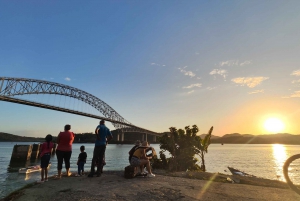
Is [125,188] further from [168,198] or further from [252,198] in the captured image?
[252,198]

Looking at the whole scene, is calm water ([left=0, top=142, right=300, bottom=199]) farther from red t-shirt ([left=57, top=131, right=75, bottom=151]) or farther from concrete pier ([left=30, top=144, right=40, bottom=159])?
red t-shirt ([left=57, top=131, right=75, bottom=151])

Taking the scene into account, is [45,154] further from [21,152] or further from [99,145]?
[21,152]

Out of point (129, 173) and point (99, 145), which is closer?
point (129, 173)

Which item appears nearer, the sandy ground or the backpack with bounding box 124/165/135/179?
the sandy ground

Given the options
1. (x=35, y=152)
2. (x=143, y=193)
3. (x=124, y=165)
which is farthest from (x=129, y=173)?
(x=35, y=152)

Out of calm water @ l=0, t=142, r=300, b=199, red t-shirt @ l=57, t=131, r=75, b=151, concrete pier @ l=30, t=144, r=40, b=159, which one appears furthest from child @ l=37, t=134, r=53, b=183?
concrete pier @ l=30, t=144, r=40, b=159

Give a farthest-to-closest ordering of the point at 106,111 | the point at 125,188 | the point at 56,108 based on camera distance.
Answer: the point at 106,111, the point at 56,108, the point at 125,188

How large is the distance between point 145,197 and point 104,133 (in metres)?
3.66

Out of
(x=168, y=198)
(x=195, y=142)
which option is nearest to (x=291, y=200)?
(x=168, y=198)

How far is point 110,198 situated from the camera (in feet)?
15.8

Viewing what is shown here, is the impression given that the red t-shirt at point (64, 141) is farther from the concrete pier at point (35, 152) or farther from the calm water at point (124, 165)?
the concrete pier at point (35, 152)

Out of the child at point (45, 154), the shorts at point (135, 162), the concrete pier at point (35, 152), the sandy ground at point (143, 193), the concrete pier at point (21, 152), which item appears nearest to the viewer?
the sandy ground at point (143, 193)

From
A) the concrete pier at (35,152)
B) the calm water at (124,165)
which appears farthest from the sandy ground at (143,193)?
the concrete pier at (35,152)

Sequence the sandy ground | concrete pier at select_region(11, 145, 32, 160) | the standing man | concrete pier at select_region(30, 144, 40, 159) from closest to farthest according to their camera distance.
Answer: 1. the sandy ground
2. the standing man
3. concrete pier at select_region(11, 145, 32, 160)
4. concrete pier at select_region(30, 144, 40, 159)
